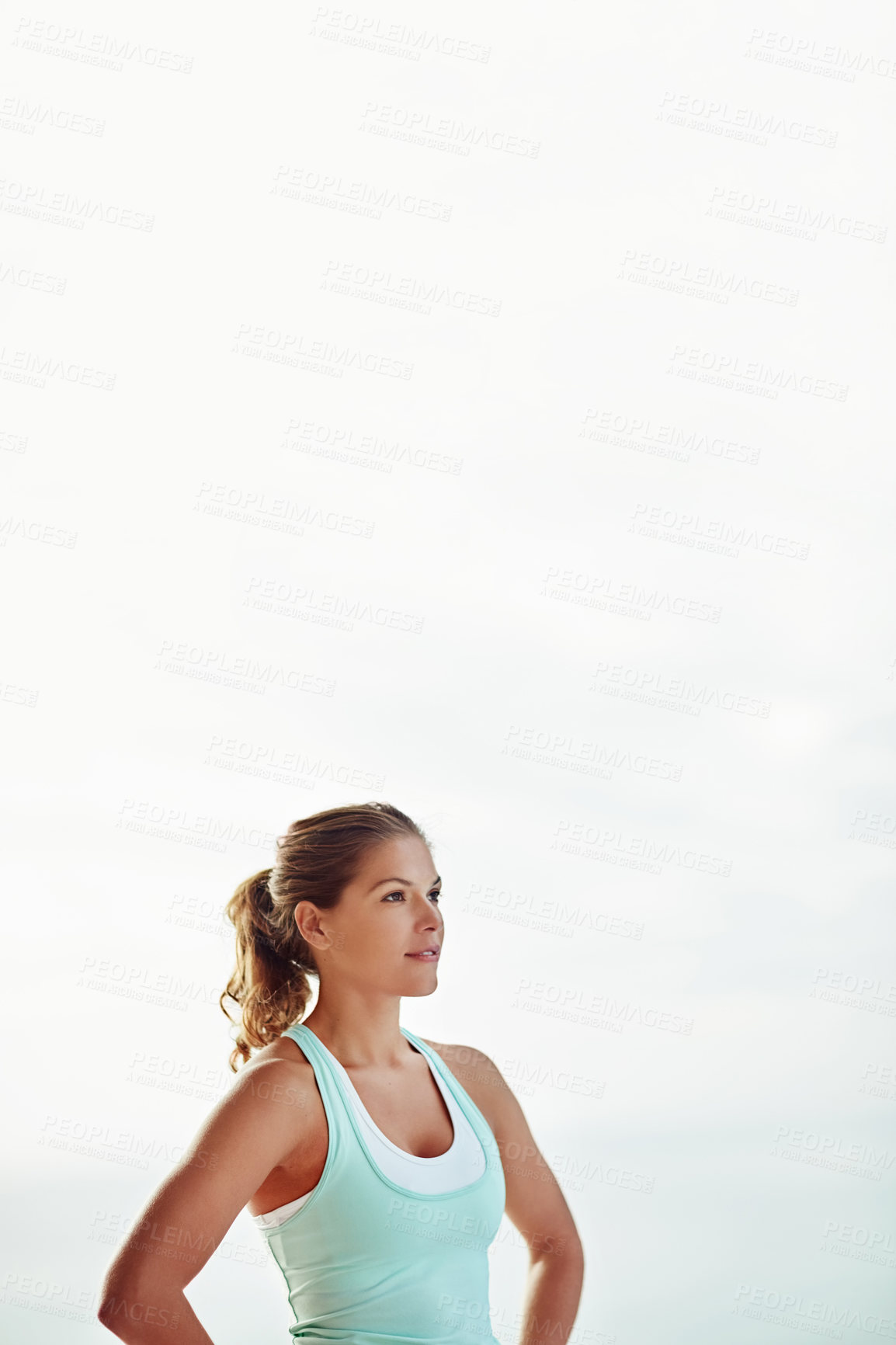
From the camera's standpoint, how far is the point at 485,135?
4.86 m

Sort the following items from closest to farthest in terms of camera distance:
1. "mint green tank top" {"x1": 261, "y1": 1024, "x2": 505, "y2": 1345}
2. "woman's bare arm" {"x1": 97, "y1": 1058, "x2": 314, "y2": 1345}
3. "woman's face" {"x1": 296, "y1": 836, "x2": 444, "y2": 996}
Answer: "woman's bare arm" {"x1": 97, "y1": 1058, "x2": 314, "y2": 1345}, "mint green tank top" {"x1": 261, "y1": 1024, "x2": 505, "y2": 1345}, "woman's face" {"x1": 296, "y1": 836, "x2": 444, "y2": 996}

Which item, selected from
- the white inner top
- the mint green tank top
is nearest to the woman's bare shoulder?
the white inner top

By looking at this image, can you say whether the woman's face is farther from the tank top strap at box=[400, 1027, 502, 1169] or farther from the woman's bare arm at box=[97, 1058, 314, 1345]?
the woman's bare arm at box=[97, 1058, 314, 1345]

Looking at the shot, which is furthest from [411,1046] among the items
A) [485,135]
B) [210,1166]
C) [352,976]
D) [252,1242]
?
[485,135]

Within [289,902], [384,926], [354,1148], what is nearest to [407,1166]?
[354,1148]

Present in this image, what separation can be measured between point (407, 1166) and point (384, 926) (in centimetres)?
35

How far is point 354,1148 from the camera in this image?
1.59 meters

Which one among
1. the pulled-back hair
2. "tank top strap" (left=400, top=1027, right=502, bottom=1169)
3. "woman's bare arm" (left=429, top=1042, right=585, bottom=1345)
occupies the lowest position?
"woman's bare arm" (left=429, top=1042, right=585, bottom=1345)

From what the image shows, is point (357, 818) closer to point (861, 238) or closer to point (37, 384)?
point (37, 384)

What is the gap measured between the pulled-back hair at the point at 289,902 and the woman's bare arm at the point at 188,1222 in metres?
0.35

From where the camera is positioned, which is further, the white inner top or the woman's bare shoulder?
the woman's bare shoulder

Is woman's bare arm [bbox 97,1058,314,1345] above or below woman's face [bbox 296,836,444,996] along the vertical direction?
below

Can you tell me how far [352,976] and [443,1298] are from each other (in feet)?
1.53

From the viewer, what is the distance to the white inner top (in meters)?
1.61
